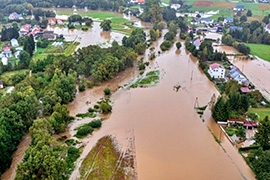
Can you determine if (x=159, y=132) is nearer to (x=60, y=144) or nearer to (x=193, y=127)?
(x=193, y=127)

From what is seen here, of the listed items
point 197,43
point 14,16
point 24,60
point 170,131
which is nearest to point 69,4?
point 14,16

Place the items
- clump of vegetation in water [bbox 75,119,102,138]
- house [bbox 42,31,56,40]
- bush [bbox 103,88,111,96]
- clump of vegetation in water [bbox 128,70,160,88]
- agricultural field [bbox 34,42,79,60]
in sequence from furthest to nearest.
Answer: house [bbox 42,31,56,40]
agricultural field [bbox 34,42,79,60]
clump of vegetation in water [bbox 128,70,160,88]
bush [bbox 103,88,111,96]
clump of vegetation in water [bbox 75,119,102,138]

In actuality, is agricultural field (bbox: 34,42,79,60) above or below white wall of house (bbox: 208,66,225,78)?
above

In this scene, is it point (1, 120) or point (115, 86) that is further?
point (115, 86)

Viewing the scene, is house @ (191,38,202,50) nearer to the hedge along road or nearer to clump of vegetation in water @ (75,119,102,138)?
the hedge along road

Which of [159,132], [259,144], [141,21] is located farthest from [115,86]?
[141,21]

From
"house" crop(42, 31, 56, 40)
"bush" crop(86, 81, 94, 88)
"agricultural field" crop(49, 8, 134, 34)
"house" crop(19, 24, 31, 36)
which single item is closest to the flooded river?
"bush" crop(86, 81, 94, 88)
